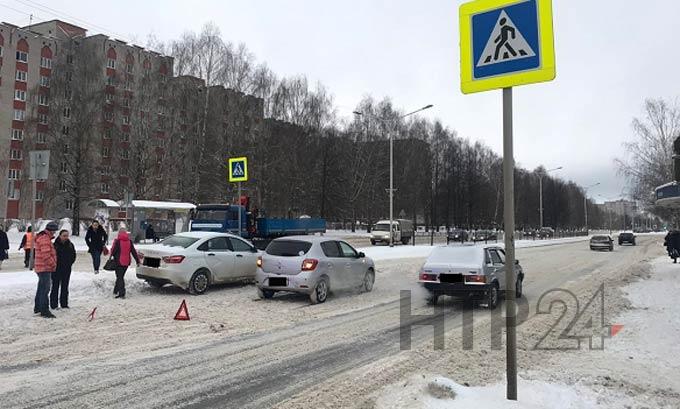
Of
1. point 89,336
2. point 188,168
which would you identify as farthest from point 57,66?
point 89,336

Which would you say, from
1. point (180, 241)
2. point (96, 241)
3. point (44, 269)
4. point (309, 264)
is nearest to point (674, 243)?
point (309, 264)

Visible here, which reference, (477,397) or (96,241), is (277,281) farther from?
(96,241)

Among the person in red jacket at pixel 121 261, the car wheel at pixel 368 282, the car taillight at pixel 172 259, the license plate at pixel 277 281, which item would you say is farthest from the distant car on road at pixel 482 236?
the person in red jacket at pixel 121 261

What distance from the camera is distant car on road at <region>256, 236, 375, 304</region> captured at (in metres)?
Result: 11.4

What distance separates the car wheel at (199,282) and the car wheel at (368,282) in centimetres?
404

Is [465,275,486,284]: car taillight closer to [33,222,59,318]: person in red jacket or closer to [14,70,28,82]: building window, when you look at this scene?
[33,222,59,318]: person in red jacket

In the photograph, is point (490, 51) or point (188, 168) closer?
point (490, 51)

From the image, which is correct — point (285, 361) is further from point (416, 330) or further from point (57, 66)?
point (57, 66)

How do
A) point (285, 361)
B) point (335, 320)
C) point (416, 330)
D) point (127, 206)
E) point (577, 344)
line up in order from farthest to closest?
point (127, 206), point (335, 320), point (416, 330), point (577, 344), point (285, 361)

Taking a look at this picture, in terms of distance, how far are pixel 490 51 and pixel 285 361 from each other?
452 centimetres

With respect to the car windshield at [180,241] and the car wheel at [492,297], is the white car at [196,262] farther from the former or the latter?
the car wheel at [492,297]

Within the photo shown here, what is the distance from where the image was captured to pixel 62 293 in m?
10.2

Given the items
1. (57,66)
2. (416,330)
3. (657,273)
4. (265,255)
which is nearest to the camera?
(416,330)

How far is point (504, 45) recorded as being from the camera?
176 inches
